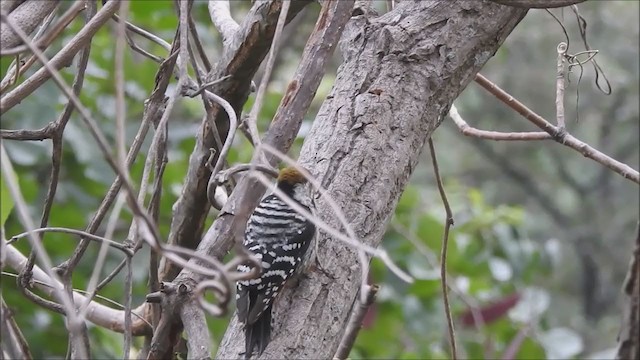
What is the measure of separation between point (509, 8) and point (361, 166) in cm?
37

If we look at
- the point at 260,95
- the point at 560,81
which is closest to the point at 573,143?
the point at 560,81

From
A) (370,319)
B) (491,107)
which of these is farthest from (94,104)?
(491,107)

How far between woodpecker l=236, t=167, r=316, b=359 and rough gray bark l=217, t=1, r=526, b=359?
0.03m

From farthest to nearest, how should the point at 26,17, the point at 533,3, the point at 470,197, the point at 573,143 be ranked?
the point at 470,197, the point at 573,143, the point at 533,3, the point at 26,17

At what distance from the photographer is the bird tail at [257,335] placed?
118 cm

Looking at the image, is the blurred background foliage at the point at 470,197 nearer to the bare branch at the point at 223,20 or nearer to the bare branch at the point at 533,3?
the bare branch at the point at 533,3

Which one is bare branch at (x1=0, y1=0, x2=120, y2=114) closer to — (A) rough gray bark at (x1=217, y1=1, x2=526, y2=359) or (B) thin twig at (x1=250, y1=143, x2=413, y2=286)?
(B) thin twig at (x1=250, y1=143, x2=413, y2=286)

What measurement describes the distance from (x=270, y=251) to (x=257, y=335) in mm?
372

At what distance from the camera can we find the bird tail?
118 cm

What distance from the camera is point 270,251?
1.57 m

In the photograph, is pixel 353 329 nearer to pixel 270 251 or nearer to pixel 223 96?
pixel 270 251

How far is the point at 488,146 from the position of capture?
6250 millimetres

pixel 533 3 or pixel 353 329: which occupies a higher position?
pixel 533 3

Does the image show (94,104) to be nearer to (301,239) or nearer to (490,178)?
(301,239)
